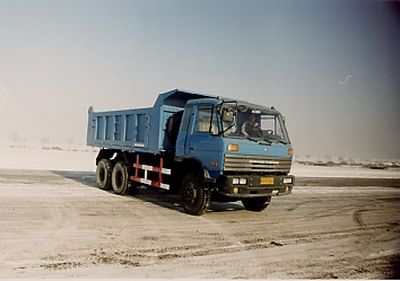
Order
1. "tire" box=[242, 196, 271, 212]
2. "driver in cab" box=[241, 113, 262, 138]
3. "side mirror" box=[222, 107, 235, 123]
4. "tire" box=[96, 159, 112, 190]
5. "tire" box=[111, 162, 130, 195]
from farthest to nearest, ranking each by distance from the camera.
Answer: "tire" box=[96, 159, 112, 190]
"tire" box=[111, 162, 130, 195]
"tire" box=[242, 196, 271, 212]
"driver in cab" box=[241, 113, 262, 138]
"side mirror" box=[222, 107, 235, 123]

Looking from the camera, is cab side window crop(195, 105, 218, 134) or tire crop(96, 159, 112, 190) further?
tire crop(96, 159, 112, 190)

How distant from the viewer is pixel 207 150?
25.0 feet

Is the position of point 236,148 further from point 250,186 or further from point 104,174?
point 104,174

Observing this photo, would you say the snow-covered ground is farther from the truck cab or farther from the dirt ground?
the dirt ground

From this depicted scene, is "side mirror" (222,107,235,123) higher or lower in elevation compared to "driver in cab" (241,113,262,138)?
higher

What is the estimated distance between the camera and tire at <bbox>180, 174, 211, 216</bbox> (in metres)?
7.70

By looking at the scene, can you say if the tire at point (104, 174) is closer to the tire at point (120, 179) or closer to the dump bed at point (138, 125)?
the tire at point (120, 179)

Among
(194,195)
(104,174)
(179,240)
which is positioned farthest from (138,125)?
(179,240)

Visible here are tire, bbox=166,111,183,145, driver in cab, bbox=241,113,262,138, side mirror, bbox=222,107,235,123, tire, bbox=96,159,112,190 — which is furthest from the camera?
tire, bbox=96,159,112,190

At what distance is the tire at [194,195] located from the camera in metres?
7.70

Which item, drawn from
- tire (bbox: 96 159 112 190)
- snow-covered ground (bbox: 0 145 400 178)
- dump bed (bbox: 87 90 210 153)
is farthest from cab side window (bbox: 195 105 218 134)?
snow-covered ground (bbox: 0 145 400 178)

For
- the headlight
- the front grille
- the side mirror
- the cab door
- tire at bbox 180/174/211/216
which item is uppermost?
the side mirror

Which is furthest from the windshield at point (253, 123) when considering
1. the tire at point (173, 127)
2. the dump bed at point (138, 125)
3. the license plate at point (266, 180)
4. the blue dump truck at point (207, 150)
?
the tire at point (173, 127)

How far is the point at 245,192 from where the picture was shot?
7.42 m
